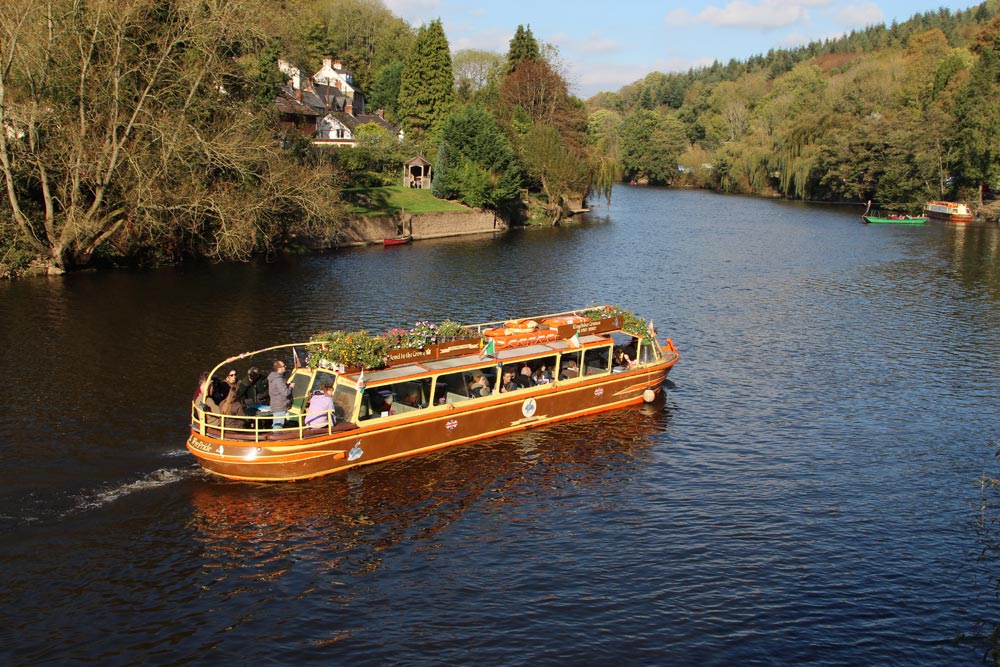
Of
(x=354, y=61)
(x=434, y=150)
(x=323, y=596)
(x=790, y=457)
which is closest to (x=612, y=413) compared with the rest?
(x=790, y=457)

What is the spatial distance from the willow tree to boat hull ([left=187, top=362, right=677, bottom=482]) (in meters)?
27.7

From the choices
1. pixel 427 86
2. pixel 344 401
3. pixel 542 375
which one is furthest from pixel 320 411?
pixel 427 86

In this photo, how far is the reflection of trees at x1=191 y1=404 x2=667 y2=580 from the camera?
60.0ft

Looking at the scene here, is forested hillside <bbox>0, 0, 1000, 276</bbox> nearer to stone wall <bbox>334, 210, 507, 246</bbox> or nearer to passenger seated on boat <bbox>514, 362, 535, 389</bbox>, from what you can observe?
stone wall <bbox>334, 210, 507, 246</bbox>

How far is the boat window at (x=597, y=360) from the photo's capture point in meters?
27.9

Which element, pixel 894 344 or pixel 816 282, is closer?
pixel 894 344

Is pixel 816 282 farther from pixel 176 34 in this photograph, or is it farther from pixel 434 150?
pixel 434 150

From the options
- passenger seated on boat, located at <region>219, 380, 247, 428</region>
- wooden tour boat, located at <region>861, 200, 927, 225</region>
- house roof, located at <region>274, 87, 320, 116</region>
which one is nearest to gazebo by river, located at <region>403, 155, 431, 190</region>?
house roof, located at <region>274, 87, 320, 116</region>

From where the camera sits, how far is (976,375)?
33.8 m

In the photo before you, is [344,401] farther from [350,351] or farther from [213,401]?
[213,401]

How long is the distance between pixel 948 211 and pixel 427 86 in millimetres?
64597

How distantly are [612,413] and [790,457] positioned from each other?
19.7 ft

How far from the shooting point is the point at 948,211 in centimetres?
9894

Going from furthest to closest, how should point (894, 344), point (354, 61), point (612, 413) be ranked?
point (354, 61) → point (894, 344) → point (612, 413)
